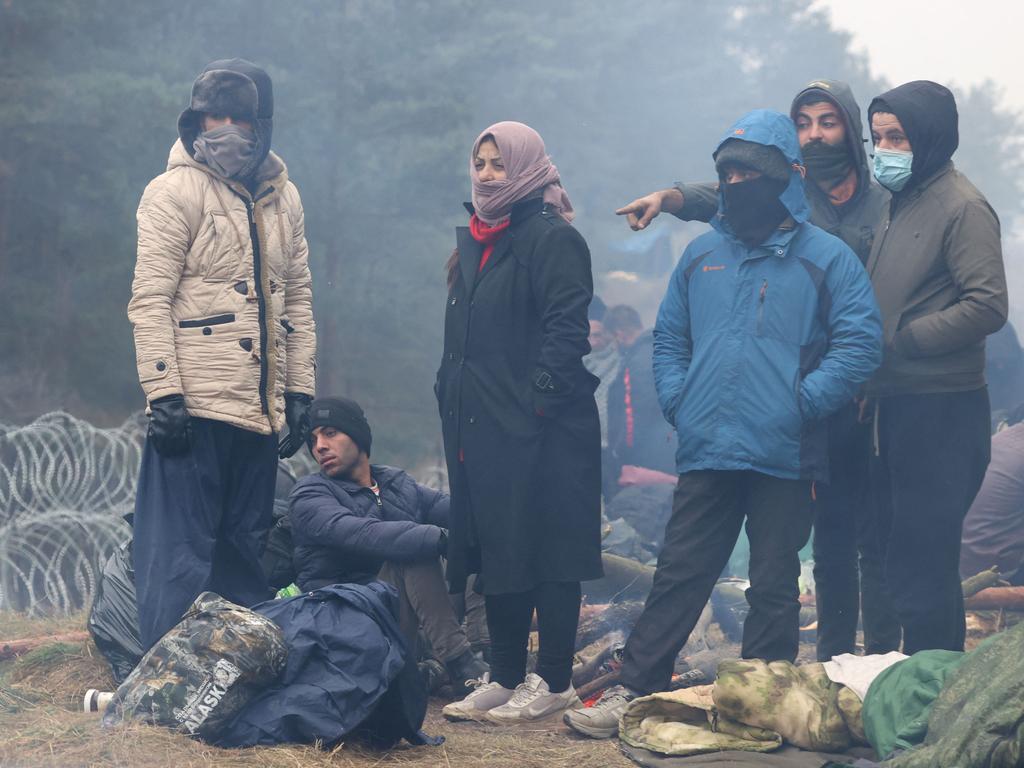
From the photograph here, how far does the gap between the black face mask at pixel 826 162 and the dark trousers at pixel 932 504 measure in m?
1.08

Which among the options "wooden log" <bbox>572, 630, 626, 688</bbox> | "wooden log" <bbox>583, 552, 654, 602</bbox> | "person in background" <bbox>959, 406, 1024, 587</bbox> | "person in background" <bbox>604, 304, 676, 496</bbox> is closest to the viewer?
"wooden log" <bbox>572, 630, 626, 688</bbox>

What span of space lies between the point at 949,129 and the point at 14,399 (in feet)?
32.5

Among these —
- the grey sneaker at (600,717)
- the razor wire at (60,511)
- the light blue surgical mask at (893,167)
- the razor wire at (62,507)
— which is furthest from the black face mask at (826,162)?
the razor wire at (60,511)

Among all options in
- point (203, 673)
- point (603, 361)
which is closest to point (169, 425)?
point (203, 673)

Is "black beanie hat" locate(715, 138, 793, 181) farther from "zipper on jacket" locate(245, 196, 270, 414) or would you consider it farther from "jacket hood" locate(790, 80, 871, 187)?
"zipper on jacket" locate(245, 196, 270, 414)

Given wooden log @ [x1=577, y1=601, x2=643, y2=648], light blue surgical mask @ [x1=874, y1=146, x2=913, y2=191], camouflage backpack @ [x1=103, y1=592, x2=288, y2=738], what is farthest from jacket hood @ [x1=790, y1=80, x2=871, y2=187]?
camouflage backpack @ [x1=103, y1=592, x2=288, y2=738]

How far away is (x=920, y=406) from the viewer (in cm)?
465

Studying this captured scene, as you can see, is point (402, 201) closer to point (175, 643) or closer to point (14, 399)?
point (14, 399)

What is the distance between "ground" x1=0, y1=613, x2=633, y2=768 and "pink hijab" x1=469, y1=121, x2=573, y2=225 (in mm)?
2029

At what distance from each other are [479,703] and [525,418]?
1.16 m

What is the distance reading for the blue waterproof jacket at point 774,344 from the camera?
4.45 m

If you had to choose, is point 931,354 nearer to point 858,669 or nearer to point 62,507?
point 858,669

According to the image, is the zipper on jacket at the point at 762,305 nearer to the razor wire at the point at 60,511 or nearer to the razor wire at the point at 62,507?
the razor wire at the point at 62,507

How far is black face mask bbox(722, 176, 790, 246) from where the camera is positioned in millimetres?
4613
